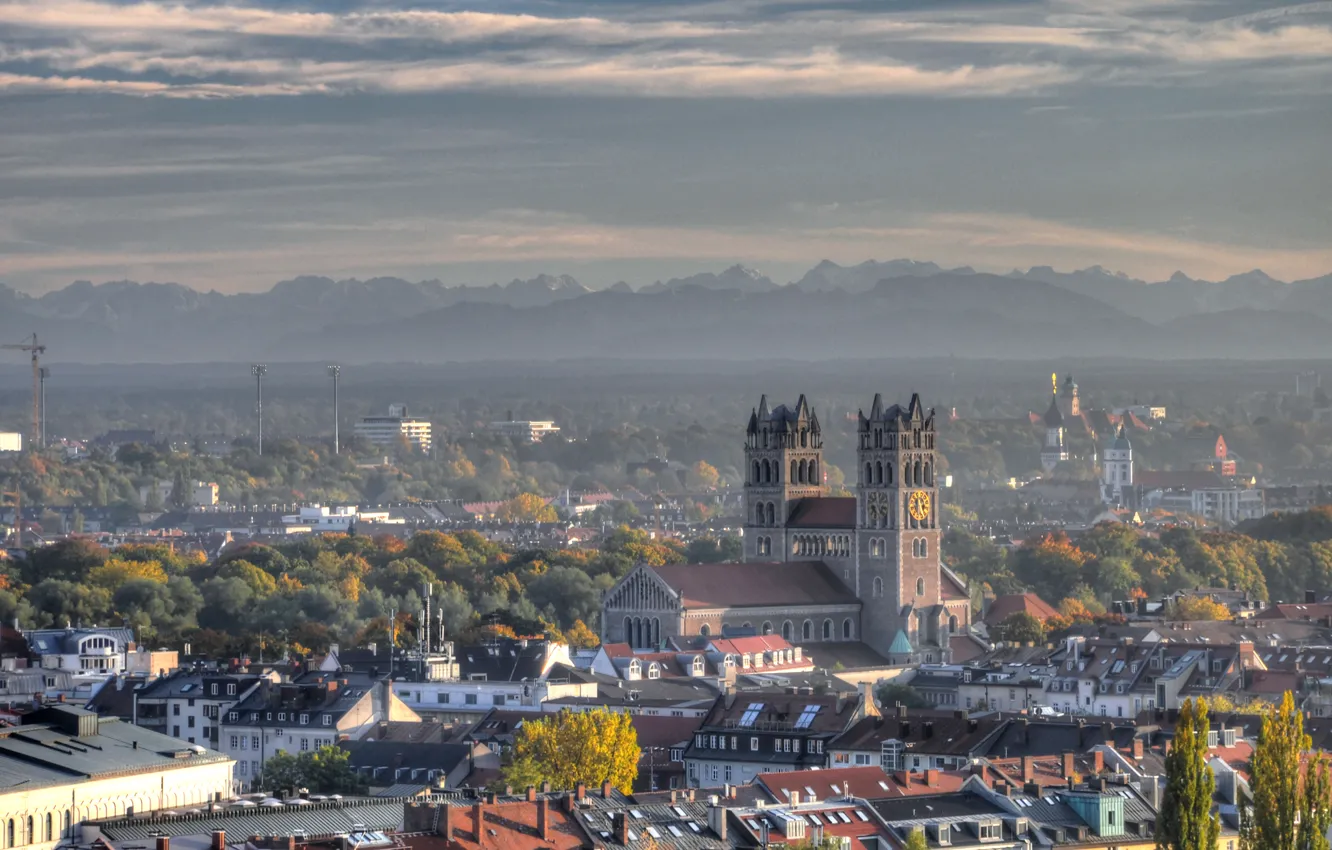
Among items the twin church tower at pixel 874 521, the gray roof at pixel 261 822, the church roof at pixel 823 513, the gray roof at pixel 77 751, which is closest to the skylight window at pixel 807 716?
the gray roof at pixel 77 751

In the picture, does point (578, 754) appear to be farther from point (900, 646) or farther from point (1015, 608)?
point (1015, 608)

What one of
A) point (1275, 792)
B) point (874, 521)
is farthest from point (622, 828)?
point (874, 521)

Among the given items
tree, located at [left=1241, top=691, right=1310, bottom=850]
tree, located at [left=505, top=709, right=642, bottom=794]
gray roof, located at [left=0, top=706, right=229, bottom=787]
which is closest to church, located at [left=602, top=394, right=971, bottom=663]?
tree, located at [left=505, top=709, right=642, bottom=794]

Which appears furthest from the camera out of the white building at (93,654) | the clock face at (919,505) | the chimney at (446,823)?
the clock face at (919,505)

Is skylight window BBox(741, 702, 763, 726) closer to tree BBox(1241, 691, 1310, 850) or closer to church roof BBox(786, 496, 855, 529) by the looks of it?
tree BBox(1241, 691, 1310, 850)

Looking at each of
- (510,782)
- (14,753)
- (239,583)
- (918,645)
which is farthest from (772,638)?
(14,753)

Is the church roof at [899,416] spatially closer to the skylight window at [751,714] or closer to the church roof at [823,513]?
the church roof at [823,513]

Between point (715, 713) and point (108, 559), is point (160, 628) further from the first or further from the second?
point (715, 713)
